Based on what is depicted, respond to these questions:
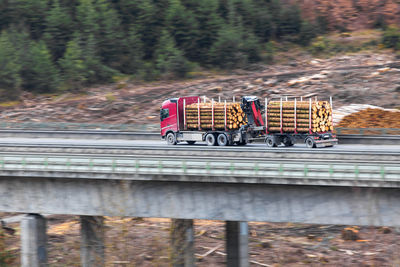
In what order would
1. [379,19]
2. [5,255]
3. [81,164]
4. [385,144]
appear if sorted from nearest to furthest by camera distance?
[81,164]
[5,255]
[385,144]
[379,19]

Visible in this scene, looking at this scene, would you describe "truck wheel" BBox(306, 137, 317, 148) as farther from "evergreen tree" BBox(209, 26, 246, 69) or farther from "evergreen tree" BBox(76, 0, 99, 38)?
"evergreen tree" BBox(76, 0, 99, 38)

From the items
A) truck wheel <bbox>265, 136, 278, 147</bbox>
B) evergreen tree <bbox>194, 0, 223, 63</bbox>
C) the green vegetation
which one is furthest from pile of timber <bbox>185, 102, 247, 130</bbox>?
evergreen tree <bbox>194, 0, 223, 63</bbox>

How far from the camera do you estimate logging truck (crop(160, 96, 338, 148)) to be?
2783 centimetres

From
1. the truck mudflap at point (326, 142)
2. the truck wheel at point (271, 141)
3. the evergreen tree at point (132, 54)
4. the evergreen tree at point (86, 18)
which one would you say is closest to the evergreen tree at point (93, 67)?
the evergreen tree at point (132, 54)

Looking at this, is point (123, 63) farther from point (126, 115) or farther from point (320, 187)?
point (320, 187)

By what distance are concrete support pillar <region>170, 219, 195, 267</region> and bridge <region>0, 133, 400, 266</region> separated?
1.8 inches

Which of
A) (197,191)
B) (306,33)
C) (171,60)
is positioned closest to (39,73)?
(171,60)

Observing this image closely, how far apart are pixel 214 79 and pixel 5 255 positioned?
107 ft

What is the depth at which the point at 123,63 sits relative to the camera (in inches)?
2356

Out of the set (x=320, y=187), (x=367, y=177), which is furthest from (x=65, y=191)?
(x=367, y=177)

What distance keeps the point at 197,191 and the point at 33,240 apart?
25.5 feet

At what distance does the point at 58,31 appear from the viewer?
62000mm

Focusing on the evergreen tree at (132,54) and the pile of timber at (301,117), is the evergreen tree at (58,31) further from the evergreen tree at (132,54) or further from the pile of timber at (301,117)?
the pile of timber at (301,117)

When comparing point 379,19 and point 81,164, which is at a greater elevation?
point 379,19
